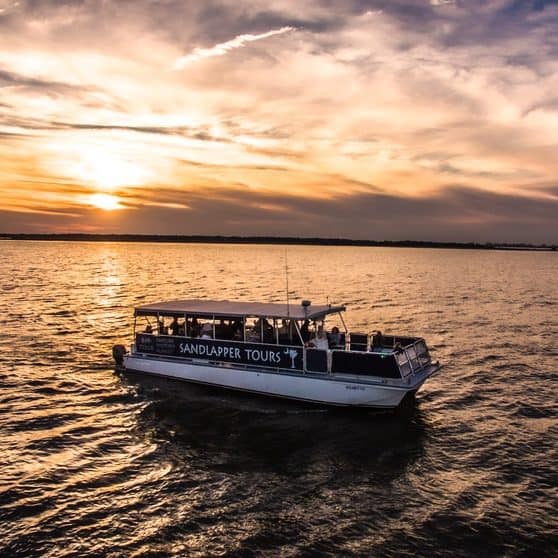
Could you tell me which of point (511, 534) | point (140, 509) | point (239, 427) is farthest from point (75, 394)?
point (511, 534)

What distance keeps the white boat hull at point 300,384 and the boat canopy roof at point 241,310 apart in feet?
7.46

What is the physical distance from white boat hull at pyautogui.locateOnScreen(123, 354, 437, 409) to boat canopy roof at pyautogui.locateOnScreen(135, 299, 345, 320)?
2275 millimetres

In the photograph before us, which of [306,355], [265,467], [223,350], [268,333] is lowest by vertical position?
[265,467]

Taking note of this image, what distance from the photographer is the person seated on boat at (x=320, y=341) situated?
21641 millimetres

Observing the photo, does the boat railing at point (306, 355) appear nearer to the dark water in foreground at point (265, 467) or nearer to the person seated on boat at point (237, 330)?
the person seated on boat at point (237, 330)

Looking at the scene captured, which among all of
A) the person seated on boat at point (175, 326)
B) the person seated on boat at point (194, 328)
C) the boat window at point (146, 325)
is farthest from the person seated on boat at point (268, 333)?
the boat window at point (146, 325)

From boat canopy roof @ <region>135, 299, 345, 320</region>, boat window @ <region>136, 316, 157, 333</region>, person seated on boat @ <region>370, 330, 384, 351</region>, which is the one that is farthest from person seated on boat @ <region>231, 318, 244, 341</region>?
person seated on boat @ <region>370, 330, 384, 351</region>

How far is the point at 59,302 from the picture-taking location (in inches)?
2122

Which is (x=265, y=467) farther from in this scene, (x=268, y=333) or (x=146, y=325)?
(x=146, y=325)

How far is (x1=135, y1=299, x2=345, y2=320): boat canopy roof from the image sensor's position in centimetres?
2166

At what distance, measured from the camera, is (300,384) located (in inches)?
823

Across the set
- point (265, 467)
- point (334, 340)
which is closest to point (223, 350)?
point (334, 340)

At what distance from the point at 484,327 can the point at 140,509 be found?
35.1m

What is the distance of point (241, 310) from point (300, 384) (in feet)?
14.0
